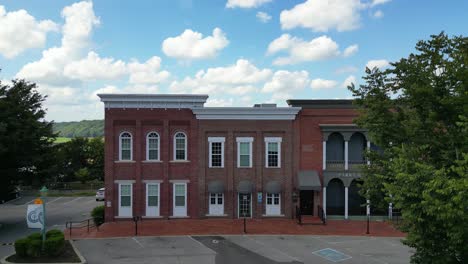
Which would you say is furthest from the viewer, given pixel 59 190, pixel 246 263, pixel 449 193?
pixel 59 190

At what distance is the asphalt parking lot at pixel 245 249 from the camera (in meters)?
18.9

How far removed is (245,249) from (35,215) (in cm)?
1079

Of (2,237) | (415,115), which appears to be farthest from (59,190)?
(415,115)

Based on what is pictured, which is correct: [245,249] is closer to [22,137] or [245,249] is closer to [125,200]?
[125,200]

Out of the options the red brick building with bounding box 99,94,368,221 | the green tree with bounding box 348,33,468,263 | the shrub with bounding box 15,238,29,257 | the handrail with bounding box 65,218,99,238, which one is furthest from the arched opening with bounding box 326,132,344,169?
the shrub with bounding box 15,238,29,257

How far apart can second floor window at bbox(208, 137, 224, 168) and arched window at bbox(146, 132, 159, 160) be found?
3.98 m

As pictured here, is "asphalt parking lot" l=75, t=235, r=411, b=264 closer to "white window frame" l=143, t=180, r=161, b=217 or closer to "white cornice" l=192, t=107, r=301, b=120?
"white window frame" l=143, t=180, r=161, b=217

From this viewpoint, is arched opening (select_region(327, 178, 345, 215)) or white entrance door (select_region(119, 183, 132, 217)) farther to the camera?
arched opening (select_region(327, 178, 345, 215))

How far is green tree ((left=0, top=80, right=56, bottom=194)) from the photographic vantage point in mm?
26266

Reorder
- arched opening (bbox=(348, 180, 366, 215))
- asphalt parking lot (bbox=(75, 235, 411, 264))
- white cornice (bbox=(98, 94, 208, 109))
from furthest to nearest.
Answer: arched opening (bbox=(348, 180, 366, 215)), white cornice (bbox=(98, 94, 208, 109)), asphalt parking lot (bbox=(75, 235, 411, 264))

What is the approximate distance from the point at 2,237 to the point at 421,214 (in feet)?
81.2

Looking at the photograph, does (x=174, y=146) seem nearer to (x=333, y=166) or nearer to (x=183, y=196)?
(x=183, y=196)

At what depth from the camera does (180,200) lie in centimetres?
2825

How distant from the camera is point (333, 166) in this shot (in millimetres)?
28641
